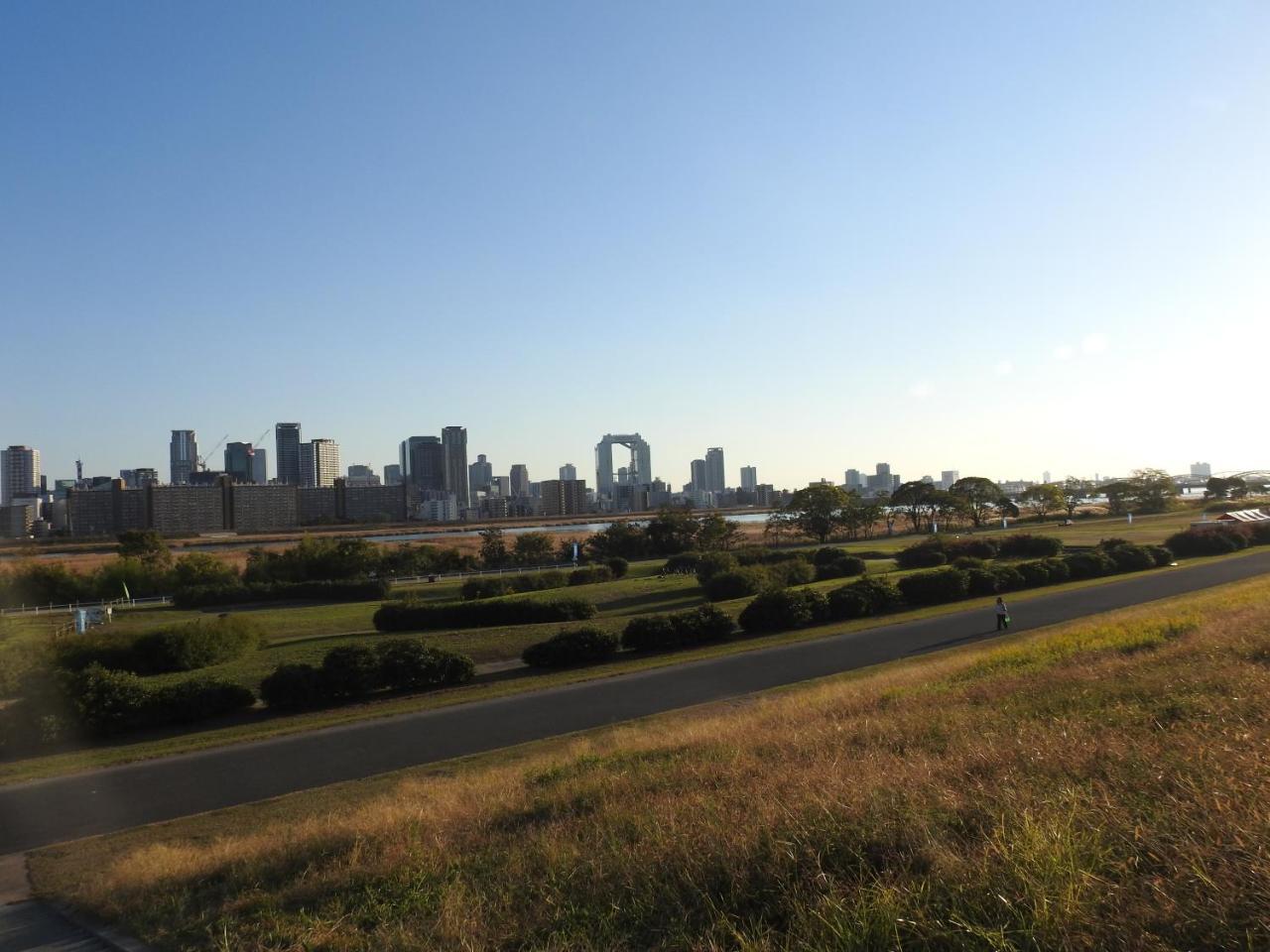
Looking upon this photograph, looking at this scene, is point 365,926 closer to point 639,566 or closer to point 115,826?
point 115,826

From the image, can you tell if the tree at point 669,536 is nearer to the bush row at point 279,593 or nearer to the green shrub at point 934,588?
the bush row at point 279,593

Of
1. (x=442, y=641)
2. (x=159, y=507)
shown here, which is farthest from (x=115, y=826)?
(x=159, y=507)

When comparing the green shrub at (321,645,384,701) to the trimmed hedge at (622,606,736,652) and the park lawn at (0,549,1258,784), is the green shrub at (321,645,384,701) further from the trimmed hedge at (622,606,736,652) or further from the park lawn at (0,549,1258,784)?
the trimmed hedge at (622,606,736,652)

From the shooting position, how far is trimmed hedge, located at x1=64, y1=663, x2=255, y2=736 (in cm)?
1903

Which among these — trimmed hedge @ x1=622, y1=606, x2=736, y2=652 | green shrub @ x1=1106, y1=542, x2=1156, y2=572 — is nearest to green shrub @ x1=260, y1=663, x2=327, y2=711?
trimmed hedge @ x1=622, y1=606, x2=736, y2=652

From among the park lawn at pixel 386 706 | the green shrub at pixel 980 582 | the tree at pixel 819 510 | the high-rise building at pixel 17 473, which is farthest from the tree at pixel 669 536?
the high-rise building at pixel 17 473

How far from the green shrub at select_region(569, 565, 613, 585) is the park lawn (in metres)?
17.9

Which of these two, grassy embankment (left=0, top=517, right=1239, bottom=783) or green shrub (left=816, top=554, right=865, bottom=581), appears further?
green shrub (left=816, top=554, right=865, bottom=581)

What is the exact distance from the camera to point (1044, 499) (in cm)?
10012

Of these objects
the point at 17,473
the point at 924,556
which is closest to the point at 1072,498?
the point at 924,556

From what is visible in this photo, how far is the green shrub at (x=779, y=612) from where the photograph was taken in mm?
30438

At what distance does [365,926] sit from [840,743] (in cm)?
523

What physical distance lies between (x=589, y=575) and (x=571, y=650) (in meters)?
25.8

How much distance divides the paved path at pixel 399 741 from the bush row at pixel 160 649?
36.9 feet
